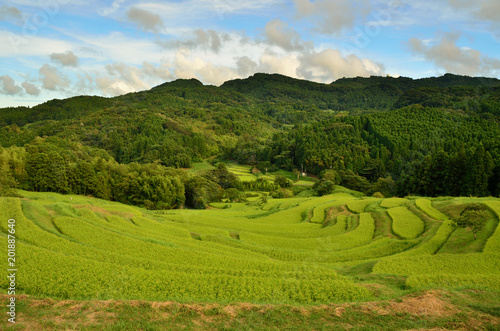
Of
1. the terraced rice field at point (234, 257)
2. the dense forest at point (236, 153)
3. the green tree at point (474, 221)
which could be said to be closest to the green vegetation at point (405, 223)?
the terraced rice field at point (234, 257)

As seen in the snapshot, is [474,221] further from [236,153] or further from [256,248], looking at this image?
[236,153]

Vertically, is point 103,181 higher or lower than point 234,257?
higher

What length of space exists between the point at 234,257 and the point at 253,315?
8083 millimetres

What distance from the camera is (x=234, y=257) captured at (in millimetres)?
18359

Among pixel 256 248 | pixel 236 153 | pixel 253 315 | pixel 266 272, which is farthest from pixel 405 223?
pixel 236 153

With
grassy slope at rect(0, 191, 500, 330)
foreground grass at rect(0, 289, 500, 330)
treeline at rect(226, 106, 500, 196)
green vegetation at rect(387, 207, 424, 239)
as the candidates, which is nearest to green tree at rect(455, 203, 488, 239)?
grassy slope at rect(0, 191, 500, 330)

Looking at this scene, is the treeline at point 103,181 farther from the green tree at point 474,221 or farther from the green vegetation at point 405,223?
the green tree at point 474,221

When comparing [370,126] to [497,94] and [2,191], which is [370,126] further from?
[2,191]

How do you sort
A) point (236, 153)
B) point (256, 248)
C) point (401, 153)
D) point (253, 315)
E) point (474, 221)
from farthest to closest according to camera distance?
1. point (236, 153)
2. point (401, 153)
3. point (256, 248)
4. point (474, 221)
5. point (253, 315)

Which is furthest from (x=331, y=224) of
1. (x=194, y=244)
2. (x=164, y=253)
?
(x=164, y=253)

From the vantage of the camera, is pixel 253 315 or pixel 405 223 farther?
pixel 405 223

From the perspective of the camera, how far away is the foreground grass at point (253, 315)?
31.5 feet

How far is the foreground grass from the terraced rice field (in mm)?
1003

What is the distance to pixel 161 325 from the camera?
9.59m
